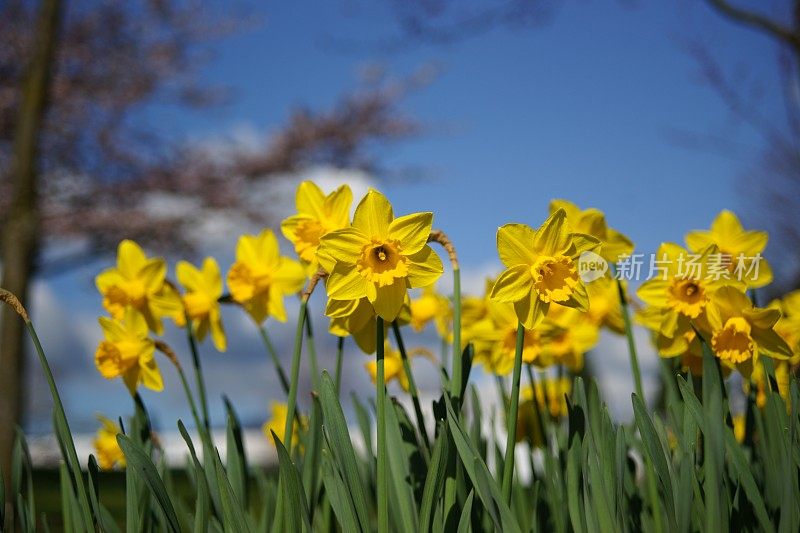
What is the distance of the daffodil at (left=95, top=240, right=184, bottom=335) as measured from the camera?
1.56 m

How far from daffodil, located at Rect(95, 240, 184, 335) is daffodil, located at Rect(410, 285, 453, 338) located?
713 millimetres

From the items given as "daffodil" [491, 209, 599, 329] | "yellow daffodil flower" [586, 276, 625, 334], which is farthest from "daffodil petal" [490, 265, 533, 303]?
"yellow daffodil flower" [586, 276, 625, 334]

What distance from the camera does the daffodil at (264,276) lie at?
4.92ft

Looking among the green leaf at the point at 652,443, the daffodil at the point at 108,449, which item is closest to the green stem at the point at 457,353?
the green leaf at the point at 652,443

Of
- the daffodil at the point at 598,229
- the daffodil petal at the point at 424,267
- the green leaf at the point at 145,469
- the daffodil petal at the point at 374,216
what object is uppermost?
the daffodil at the point at 598,229

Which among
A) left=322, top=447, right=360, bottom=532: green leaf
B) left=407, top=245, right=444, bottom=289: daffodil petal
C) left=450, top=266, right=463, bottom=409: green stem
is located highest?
left=407, top=245, right=444, bottom=289: daffodil petal

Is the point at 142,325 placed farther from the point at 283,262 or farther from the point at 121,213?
the point at 121,213

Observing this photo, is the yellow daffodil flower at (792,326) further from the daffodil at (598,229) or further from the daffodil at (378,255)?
the daffodil at (378,255)

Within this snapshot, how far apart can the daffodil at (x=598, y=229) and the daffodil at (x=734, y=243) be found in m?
0.14

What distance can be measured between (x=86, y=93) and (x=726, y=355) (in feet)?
25.5

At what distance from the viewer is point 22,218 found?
4.57 meters

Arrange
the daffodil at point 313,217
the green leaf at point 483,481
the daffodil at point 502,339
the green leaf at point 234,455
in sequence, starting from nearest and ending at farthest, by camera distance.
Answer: the green leaf at point 483,481, the daffodil at point 313,217, the green leaf at point 234,455, the daffodil at point 502,339

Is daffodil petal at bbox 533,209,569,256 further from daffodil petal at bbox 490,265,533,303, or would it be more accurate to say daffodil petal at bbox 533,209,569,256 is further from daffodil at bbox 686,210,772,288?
daffodil at bbox 686,210,772,288

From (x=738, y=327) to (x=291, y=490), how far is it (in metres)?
0.81
